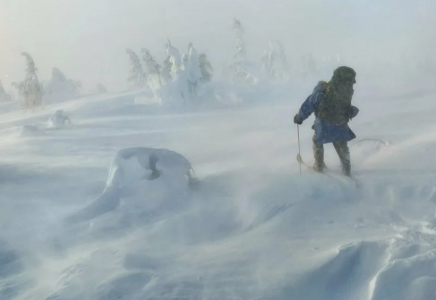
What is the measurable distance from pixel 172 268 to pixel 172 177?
84.4 inches

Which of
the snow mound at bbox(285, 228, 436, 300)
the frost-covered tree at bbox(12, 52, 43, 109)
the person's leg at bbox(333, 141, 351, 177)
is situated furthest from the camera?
the frost-covered tree at bbox(12, 52, 43, 109)

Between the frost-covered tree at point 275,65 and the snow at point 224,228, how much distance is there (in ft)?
135

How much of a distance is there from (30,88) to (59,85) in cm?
1432

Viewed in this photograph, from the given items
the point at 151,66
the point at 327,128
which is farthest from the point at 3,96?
the point at 327,128

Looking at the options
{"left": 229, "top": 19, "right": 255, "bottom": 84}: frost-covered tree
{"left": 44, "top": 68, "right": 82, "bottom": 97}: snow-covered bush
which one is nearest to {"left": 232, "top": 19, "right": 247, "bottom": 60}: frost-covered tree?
{"left": 229, "top": 19, "right": 255, "bottom": 84}: frost-covered tree

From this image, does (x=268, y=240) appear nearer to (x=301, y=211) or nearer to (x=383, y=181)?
(x=301, y=211)

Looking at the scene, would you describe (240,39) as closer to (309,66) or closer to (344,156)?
(309,66)

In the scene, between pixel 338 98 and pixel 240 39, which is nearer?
pixel 338 98

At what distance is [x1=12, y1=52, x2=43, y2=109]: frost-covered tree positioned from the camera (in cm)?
3423

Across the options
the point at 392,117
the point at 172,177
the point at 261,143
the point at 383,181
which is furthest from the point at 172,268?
the point at 392,117

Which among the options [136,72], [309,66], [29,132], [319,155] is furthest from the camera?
[309,66]

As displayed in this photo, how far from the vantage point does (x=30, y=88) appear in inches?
1364

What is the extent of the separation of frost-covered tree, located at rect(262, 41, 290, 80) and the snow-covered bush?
2170 cm

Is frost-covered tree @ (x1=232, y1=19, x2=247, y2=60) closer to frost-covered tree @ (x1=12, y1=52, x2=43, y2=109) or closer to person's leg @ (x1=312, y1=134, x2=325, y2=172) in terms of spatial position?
frost-covered tree @ (x1=12, y1=52, x2=43, y2=109)
